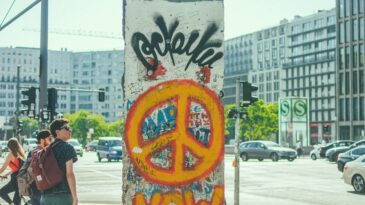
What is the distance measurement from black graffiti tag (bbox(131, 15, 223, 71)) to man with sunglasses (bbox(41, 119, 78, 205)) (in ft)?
6.31

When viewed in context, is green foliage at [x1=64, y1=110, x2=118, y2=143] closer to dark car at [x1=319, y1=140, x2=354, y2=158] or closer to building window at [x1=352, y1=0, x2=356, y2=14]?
building window at [x1=352, y1=0, x2=356, y2=14]

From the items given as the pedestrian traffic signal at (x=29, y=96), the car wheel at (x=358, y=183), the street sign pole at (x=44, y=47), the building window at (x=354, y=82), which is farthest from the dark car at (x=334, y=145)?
the building window at (x=354, y=82)

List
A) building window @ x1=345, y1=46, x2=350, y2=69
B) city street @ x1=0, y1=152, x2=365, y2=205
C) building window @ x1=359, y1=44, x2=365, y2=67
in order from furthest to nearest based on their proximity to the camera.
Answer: building window @ x1=345, y1=46, x2=350, y2=69 → building window @ x1=359, y1=44, x2=365, y2=67 → city street @ x1=0, y1=152, x2=365, y2=205

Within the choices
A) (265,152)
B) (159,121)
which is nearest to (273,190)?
(159,121)

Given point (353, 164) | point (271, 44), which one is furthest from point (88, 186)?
point (271, 44)

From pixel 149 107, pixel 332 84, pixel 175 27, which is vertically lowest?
pixel 149 107

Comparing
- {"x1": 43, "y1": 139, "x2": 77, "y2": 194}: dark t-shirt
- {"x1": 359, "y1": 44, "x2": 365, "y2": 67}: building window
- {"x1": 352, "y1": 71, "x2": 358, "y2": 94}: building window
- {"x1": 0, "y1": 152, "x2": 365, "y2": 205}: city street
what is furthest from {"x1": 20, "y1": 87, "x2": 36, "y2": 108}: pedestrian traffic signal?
{"x1": 352, "y1": 71, "x2": 358, "y2": 94}: building window

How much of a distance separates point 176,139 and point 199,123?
214 mm

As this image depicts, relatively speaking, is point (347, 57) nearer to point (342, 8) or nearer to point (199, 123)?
point (342, 8)

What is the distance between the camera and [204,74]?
4.73 meters

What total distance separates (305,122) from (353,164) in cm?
4074

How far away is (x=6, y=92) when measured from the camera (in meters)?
185

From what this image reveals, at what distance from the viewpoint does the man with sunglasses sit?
616 cm

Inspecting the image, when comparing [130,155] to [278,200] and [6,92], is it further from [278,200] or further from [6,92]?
[6,92]
